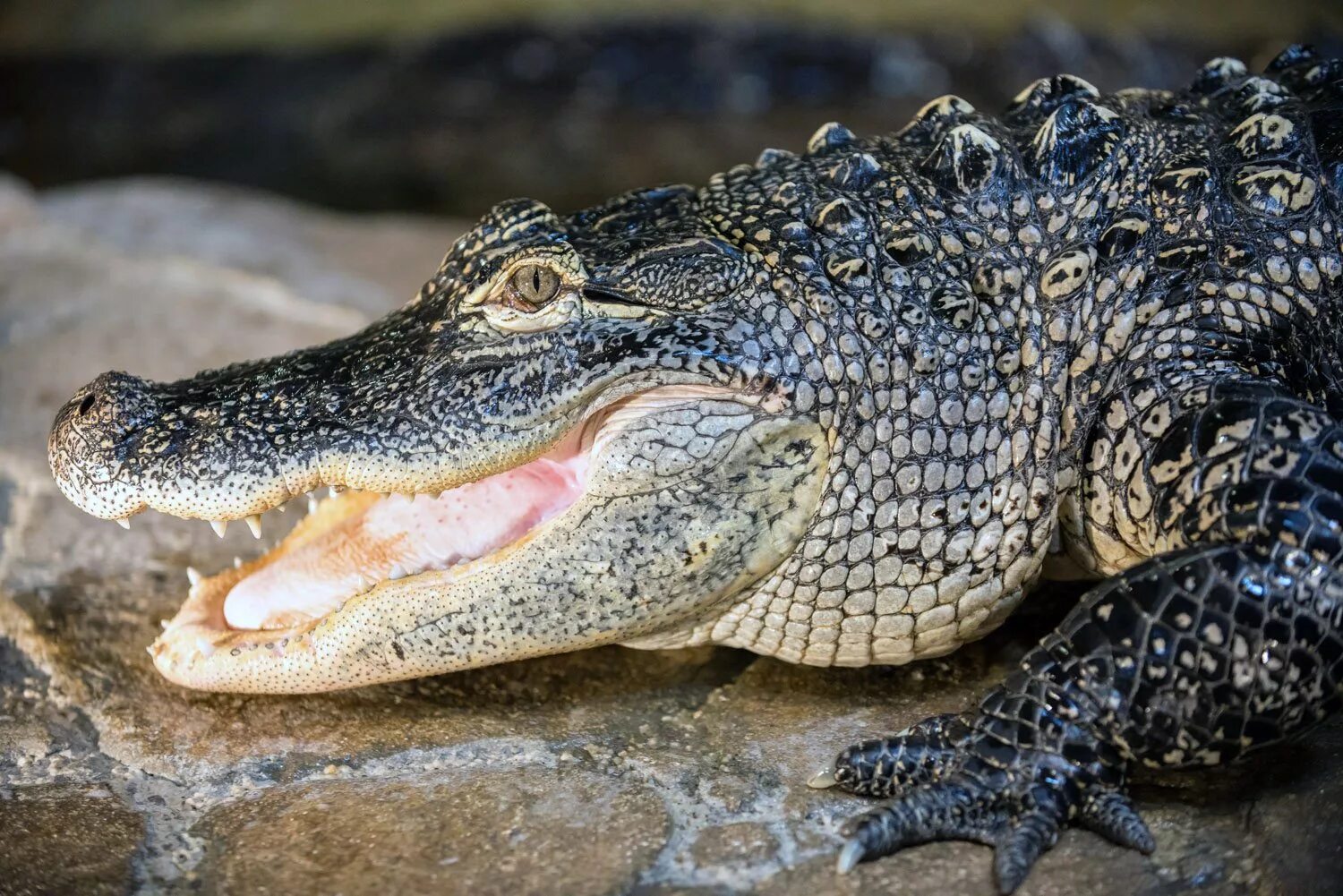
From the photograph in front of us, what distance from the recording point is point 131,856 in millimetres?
2666

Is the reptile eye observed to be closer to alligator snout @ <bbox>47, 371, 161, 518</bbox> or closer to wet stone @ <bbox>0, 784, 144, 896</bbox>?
alligator snout @ <bbox>47, 371, 161, 518</bbox>

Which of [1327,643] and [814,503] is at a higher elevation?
[814,503]

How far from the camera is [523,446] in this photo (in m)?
2.87

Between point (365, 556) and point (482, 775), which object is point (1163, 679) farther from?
point (365, 556)

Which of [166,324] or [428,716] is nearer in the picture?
[428,716]

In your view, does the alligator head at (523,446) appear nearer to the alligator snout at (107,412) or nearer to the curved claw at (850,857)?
the alligator snout at (107,412)

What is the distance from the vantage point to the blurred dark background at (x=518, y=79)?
873 cm

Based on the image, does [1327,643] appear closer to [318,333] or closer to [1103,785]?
[1103,785]

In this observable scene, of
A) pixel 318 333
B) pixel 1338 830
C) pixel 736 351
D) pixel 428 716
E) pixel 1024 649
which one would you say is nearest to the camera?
pixel 1338 830

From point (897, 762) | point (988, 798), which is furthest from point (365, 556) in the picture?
point (988, 798)

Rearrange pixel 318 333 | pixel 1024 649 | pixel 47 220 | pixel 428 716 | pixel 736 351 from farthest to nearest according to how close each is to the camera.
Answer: pixel 47 220, pixel 318 333, pixel 1024 649, pixel 428 716, pixel 736 351

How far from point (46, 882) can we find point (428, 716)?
0.89m

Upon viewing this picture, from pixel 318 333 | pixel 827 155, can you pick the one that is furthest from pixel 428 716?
pixel 318 333

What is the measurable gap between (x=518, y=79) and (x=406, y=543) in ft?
24.8
